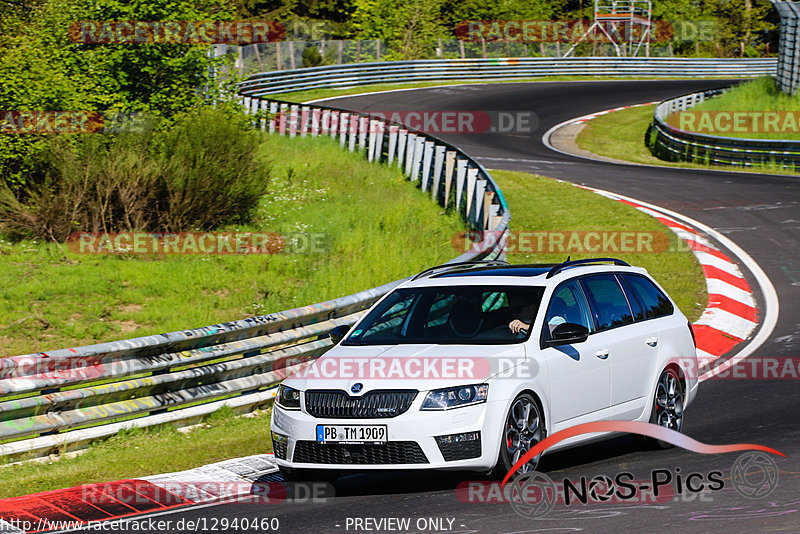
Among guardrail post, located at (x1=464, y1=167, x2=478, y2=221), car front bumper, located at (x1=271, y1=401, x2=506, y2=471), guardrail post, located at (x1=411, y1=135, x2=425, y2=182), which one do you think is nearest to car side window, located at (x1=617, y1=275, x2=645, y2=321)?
car front bumper, located at (x1=271, y1=401, x2=506, y2=471)

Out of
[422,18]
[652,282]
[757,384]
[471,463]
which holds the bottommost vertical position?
[757,384]

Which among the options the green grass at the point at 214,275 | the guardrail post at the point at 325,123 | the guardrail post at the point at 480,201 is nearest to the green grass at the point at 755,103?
the guardrail post at the point at 325,123

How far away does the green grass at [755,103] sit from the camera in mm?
32906

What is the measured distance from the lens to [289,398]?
7.87m

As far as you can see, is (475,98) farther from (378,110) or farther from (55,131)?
(55,131)

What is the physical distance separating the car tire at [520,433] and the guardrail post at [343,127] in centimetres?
2222

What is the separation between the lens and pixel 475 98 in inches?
1816

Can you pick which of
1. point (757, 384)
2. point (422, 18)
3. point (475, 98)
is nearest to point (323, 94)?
point (475, 98)

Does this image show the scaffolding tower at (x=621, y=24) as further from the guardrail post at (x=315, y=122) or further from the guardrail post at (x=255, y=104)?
the guardrail post at (x=315, y=122)

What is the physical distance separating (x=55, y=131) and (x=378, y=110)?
23569mm

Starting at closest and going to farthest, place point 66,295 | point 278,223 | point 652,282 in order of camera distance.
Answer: point 652,282 < point 66,295 < point 278,223

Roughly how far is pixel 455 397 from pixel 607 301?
2221 mm

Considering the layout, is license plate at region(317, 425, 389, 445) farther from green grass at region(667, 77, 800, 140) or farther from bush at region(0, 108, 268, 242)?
green grass at region(667, 77, 800, 140)

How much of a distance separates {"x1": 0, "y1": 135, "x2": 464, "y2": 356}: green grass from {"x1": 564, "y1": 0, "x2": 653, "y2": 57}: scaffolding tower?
45.2m
